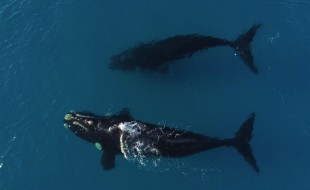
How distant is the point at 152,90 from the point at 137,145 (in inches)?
296

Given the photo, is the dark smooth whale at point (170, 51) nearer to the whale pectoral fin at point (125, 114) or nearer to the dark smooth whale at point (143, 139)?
the whale pectoral fin at point (125, 114)

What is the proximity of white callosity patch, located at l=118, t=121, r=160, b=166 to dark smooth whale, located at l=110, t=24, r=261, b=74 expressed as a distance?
8.42 m

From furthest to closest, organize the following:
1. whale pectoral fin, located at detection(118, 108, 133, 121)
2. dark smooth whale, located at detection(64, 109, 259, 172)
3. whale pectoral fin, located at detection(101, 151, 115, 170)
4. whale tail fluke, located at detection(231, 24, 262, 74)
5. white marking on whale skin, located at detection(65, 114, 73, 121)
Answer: whale tail fluke, located at detection(231, 24, 262, 74)
white marking on whale skin, located at detection(65, 114, 73, 121)
whale pectoral fin, located at detection(118, 108, 133, 121)
whale pectoral fin, located at detection(101, 151, 115, 170)
dark smooth whale, located at detection(64, 109, 259, 172)

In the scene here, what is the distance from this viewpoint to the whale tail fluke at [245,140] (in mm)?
42500

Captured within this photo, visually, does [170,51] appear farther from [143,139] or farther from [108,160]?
[108,160]

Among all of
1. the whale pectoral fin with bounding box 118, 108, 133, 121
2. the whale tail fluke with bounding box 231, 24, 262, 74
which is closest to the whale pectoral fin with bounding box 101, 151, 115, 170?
the whale pectoral fin with bounding box 118, 108, 133, 121

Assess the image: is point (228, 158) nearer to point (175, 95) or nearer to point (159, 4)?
point (175, 95)

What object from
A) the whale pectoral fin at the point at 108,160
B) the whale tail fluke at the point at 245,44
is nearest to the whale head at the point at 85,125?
the whale pectoral fin at the point at 108,160

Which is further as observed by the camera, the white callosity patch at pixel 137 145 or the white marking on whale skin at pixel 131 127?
the white marking on whale skin at pixel 131 127

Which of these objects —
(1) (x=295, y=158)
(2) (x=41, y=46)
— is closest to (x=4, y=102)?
(2) (x=41, y=46)

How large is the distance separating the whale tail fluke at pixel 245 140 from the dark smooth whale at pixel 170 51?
826 centimetres

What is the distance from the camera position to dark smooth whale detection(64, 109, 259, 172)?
42.1 m

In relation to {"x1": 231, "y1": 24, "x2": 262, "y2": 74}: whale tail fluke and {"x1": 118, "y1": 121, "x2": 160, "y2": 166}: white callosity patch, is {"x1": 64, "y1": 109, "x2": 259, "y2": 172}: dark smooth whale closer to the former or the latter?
{"x1": 118, "y1": 121, "x2": 160, "y2": 166}: white callosity patch

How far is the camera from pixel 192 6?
2175 inches
